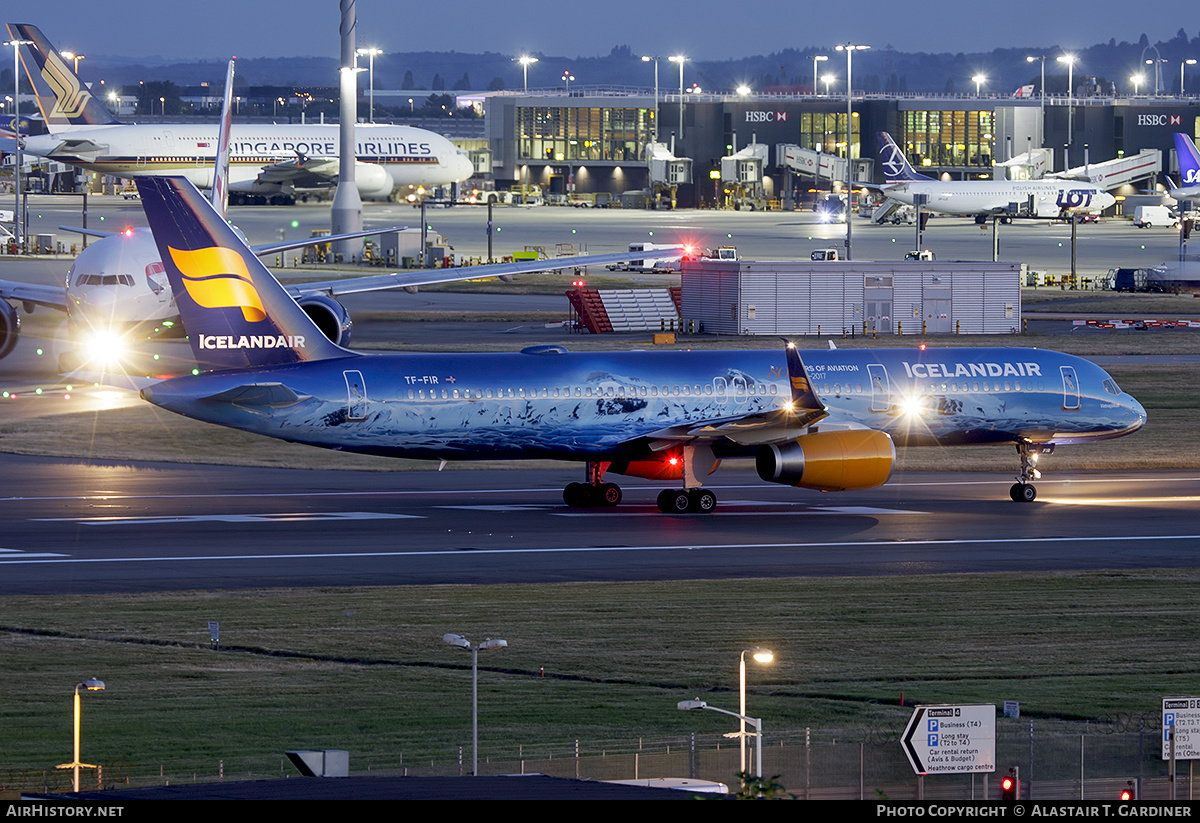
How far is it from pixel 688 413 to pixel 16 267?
82.6m

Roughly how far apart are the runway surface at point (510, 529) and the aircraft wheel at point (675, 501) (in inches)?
20.6

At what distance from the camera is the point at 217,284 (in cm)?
4319

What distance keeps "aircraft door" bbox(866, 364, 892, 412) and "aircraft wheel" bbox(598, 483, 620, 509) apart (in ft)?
23.6

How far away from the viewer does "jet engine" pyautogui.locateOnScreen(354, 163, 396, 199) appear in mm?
177000

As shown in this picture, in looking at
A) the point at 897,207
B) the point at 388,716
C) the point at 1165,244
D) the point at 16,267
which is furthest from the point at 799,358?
the point at 897,207

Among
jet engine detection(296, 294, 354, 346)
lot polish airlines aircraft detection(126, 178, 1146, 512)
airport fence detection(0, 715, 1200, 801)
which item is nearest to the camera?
airport fence detection(0, 715, 1200, 801)

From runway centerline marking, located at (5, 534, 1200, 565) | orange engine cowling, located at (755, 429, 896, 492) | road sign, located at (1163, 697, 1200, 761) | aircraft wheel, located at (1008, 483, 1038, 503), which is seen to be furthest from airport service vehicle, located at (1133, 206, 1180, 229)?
road sign, located at (1163, 697, 1200, 761)

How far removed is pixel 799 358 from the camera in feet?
145

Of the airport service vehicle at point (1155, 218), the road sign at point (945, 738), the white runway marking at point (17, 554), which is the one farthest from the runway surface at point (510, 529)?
the airport service vehicle at point (1155, 218)

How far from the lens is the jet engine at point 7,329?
207ft

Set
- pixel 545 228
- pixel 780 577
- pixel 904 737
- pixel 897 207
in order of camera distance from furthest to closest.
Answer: pixel 897 207
pixel 545 228
pixel 780 577
pixel 904 737

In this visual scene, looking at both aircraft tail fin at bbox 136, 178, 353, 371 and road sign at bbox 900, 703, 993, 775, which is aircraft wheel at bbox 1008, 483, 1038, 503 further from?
road sign at bbox 900, 703, 993, 775

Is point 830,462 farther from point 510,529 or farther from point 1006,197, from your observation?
point 1006,197
